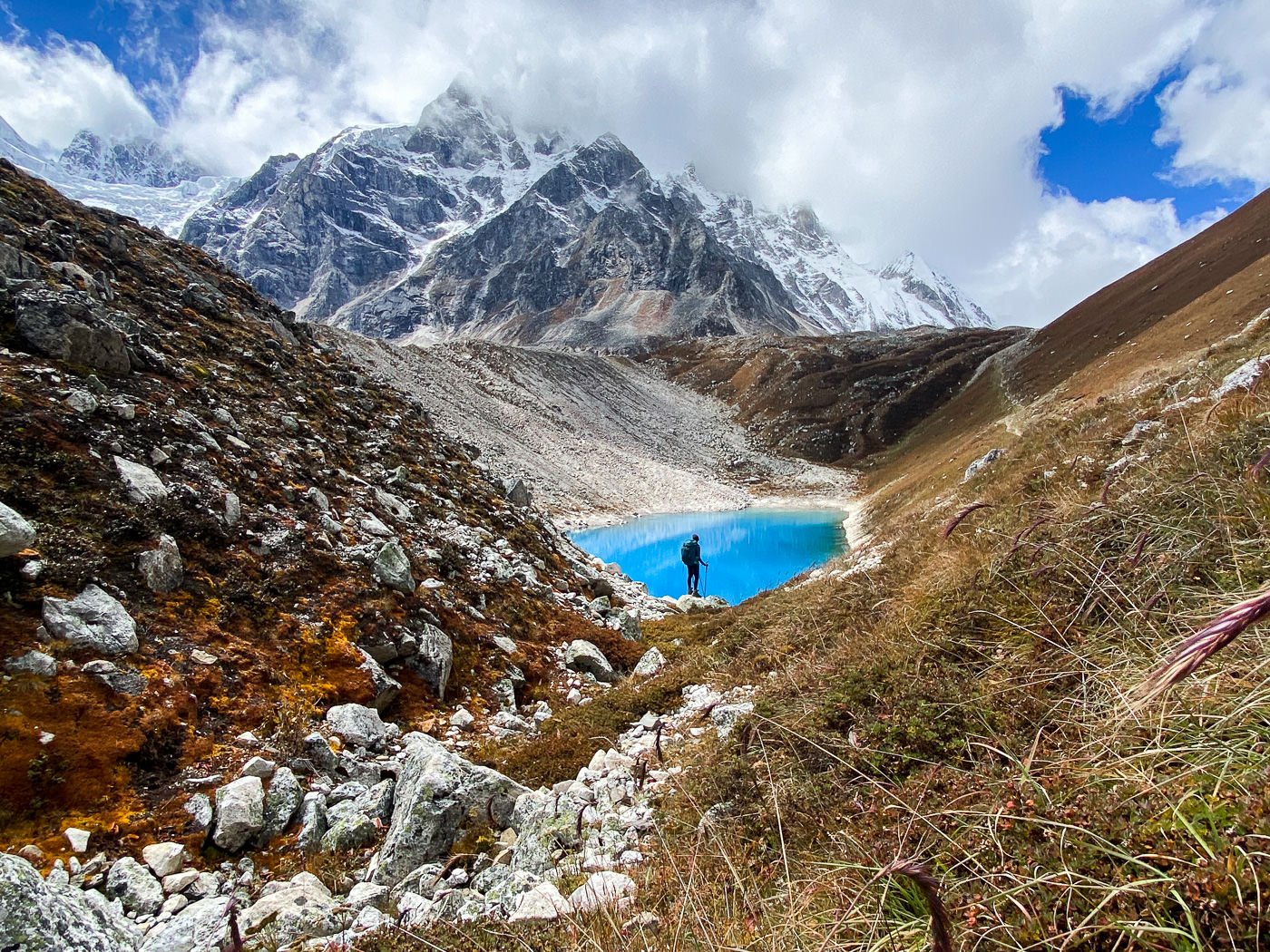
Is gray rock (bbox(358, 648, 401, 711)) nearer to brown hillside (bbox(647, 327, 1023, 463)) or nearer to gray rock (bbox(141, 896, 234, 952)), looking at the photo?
gray rock (bbox(141, 896, 234, 952))

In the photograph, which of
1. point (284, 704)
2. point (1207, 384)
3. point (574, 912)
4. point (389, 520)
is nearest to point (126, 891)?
point (284, 704)

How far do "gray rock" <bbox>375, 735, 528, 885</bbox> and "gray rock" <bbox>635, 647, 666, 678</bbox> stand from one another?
455cm

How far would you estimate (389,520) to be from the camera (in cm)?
1096

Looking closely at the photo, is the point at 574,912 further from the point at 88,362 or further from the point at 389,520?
the point at 88,362

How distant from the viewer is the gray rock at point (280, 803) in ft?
15.9

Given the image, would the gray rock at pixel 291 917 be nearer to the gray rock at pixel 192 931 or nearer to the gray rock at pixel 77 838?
the gray rock at pixel 192 931

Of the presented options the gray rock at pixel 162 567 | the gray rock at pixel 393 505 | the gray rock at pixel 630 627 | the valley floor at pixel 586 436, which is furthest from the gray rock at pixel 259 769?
the valley floor at pixel 586 436

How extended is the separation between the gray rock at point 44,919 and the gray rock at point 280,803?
1.38 meters

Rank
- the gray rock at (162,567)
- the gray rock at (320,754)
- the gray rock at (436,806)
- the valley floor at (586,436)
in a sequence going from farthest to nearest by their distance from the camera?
the valley floor at (586,436)
the gray rock at (162,567)
the gray rock at (320,754)
the gray rock at (436,806)

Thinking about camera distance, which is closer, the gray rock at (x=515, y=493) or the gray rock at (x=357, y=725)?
the gray rock at (x=357, y=725)

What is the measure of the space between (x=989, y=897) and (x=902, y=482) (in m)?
46.4

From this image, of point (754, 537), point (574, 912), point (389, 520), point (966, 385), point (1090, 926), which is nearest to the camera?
point (1090, 926)

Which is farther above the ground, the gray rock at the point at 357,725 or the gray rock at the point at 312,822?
the gray rock at the point at 357,725

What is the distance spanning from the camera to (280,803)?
4.99m
